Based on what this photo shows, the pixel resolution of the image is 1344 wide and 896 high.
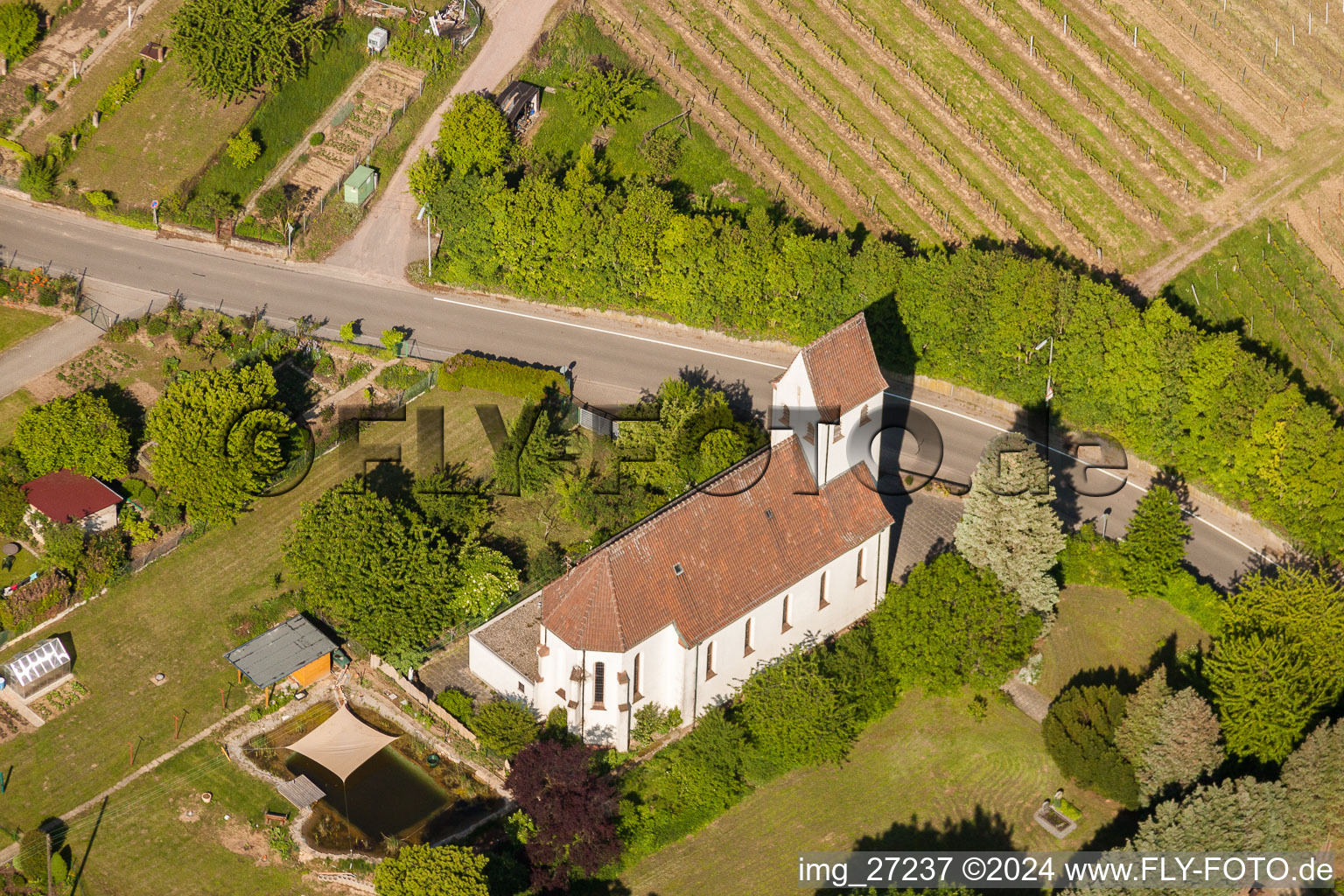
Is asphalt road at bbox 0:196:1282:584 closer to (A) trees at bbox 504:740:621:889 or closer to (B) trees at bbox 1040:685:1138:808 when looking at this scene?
(B) trees at bbox 1040:685:1138:808

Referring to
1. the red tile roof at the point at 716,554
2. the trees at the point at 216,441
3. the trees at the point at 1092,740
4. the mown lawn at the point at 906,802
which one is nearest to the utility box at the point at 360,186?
the trees at the point at 216,441

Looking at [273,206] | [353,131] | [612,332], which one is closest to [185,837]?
[612,332]

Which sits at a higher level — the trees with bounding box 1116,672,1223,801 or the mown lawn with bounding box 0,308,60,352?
the mown lawn with bounding box 0,308,60,352

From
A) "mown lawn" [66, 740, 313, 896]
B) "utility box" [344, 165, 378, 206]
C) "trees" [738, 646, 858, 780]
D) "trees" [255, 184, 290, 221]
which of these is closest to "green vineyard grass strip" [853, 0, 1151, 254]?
"utility box" [344, 165, 378, 206]

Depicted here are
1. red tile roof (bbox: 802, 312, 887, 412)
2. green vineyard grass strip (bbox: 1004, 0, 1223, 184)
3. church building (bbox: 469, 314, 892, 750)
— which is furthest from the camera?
green vineyard grass strip (bbox: 1004, 0, 1223, 184)

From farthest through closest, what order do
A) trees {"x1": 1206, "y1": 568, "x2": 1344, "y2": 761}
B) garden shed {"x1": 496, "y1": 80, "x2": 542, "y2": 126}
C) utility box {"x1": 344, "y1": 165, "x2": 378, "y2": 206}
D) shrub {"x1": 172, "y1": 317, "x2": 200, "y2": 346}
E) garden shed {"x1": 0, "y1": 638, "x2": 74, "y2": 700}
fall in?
garden shed {"x1": 496, "y1": 80, "x2": 542, "y2": 126} < utility box {"x1": 344, "y1": 165, "x2": 378, "y2": 206} < shrub {"x1": 172, "y1": 317, "x2": 200, "y2": 346} < garden shed {"x1": 0, "y1": 638, "x2": 74, "y2": 700} < trees {"x1": 1206, "y1": 568, "x2": 1344, "y2": 761}

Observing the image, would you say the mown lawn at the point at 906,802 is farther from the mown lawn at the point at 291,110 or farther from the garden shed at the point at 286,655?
the mown lawn at the point at 291,110
